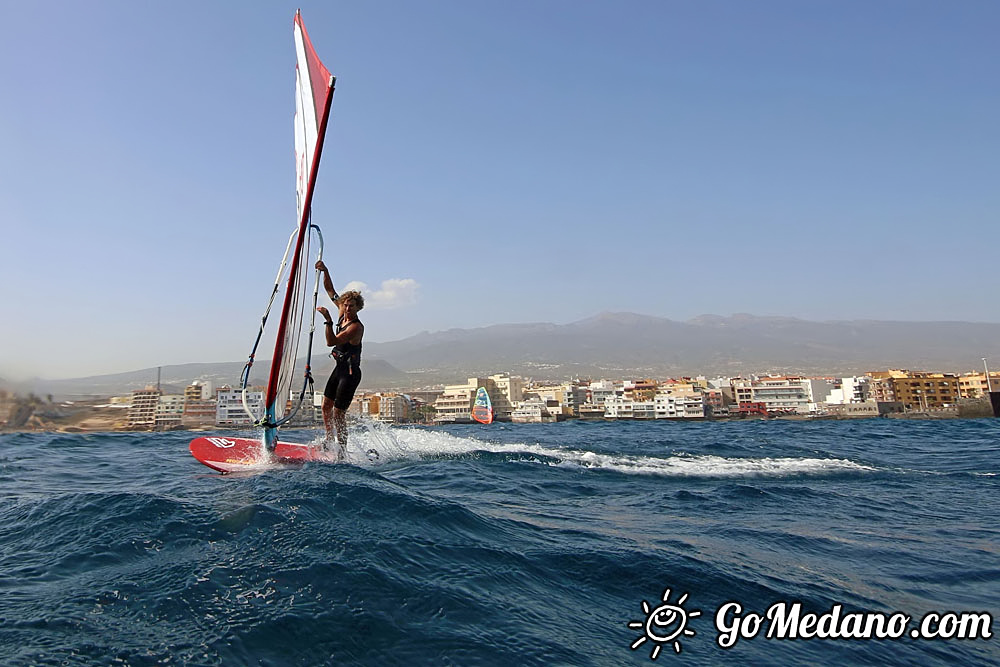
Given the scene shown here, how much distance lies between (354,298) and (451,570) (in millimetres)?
6290

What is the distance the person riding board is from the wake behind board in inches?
21.3

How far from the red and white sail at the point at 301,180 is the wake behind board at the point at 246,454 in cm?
69

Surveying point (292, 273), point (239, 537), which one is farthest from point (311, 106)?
point (239, 537)

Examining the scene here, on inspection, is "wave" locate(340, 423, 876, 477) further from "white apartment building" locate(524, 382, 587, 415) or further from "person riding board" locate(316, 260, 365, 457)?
"white apartment building" locate(524, 382, 587, 415)

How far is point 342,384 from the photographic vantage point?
9.10 m

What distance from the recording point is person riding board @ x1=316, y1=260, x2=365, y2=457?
29.2ft

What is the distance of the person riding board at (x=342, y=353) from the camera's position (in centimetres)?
891

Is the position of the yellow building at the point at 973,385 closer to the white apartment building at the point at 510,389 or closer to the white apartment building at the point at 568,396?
the white apartment building at the point at 568,396

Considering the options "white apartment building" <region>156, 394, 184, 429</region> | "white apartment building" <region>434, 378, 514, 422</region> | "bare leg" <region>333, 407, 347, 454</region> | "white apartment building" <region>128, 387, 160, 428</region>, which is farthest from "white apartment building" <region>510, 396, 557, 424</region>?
"bare leg" <region>333, 407, 347, 454</region>

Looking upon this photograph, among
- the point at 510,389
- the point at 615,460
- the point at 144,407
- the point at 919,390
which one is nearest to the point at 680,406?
the point at 510,389

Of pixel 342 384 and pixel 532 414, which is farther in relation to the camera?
pixel 532 414

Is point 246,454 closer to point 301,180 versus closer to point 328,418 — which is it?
point 328,418

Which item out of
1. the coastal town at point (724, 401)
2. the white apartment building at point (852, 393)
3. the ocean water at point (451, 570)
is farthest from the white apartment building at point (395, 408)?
the ocean water at point (451, 570)

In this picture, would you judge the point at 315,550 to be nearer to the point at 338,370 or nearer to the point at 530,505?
the point at 530,505
